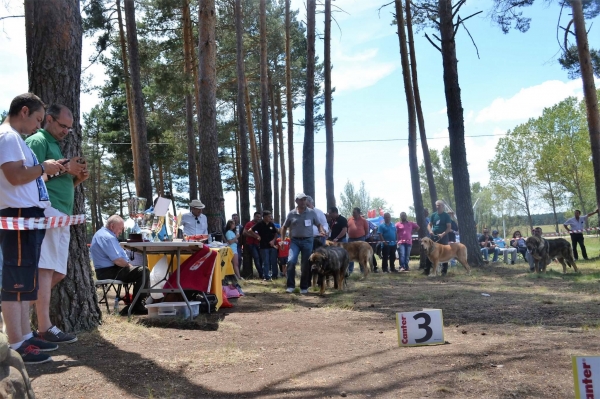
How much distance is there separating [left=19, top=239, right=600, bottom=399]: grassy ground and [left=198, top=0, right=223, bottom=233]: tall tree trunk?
13.0ft

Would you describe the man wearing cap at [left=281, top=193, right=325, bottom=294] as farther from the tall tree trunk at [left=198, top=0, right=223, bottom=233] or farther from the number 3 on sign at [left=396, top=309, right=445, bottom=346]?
the number 3 on sign at [left=396, top=309, right=445, bottom=346]

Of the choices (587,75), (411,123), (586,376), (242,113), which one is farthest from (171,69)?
(586,376)

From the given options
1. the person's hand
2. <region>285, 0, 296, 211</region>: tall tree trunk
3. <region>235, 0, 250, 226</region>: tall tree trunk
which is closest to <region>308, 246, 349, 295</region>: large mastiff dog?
the person's hand

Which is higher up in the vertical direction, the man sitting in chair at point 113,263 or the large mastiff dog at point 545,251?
the man sitting in chair at point 113,263

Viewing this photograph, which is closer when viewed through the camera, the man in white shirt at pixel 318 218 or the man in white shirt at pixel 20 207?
the man in white shirt at pixel 20 207

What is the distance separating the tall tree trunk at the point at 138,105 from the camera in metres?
16.7

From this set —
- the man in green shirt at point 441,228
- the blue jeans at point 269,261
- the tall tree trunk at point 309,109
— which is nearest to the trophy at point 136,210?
the blue jeans at point 269,261

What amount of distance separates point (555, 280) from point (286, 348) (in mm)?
8359

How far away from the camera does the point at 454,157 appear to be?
52.3 ft

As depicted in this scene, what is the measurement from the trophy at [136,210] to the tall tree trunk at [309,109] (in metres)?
11.7

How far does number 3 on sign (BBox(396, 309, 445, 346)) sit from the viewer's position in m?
5.07

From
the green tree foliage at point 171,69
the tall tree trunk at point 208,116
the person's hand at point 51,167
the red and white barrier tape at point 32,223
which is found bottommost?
the red and white barrier tape at point 32,223

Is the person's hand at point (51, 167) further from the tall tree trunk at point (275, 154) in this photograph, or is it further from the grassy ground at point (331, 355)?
the tall tree trunk at point (275, 154)

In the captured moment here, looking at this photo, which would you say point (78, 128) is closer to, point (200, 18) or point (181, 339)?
point (181, 339)
